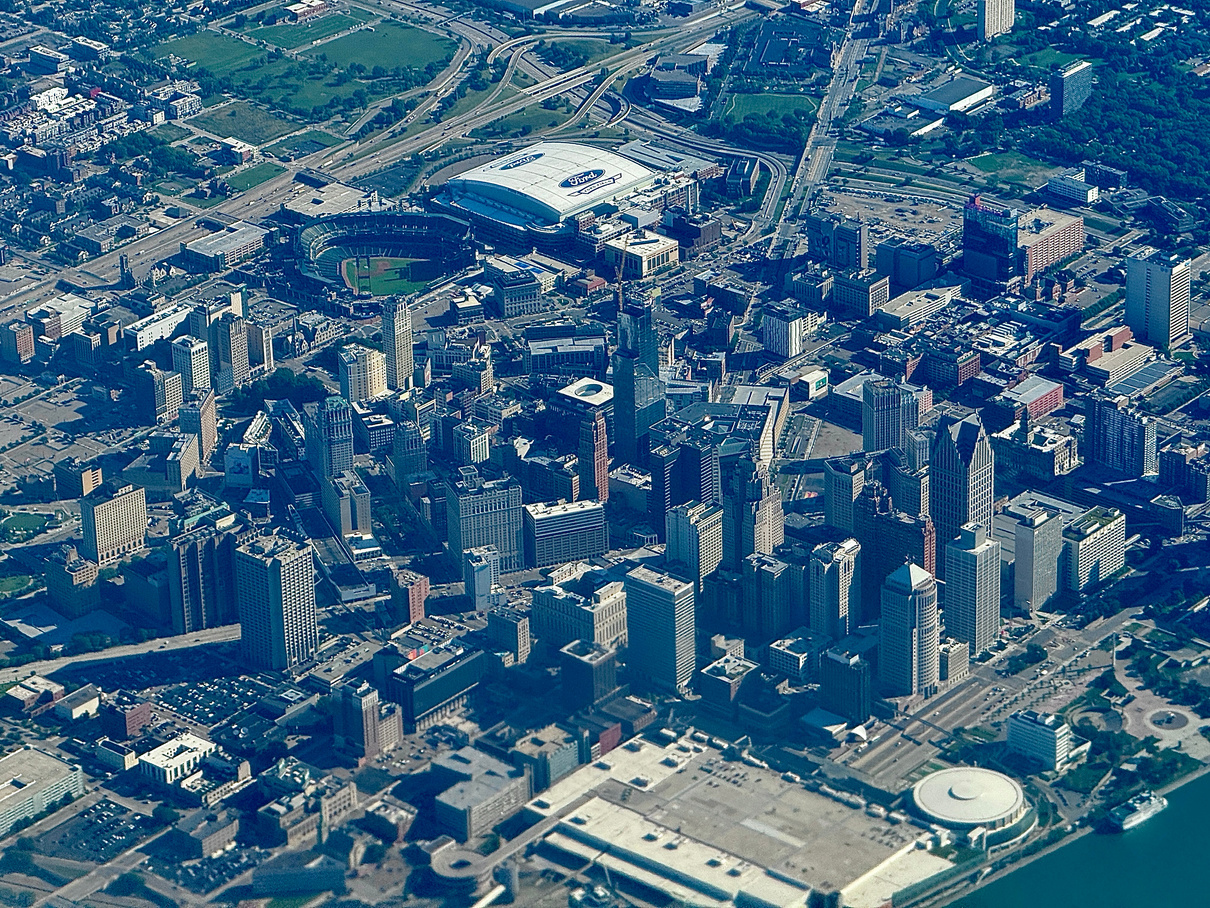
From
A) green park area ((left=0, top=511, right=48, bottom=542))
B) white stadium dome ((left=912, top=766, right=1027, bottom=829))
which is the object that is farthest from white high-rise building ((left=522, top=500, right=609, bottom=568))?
white stadium dome ((left=912, top=766, right=1027, bottom=829))

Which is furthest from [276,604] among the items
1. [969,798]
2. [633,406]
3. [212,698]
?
[969,798]

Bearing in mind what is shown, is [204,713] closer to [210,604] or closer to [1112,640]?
[210,604]

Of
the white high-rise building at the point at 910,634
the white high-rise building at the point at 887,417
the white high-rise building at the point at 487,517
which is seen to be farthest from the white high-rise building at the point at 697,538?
the white high-rise building at the point at 887,417

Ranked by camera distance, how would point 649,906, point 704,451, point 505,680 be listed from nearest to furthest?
point 649,906, point 505,680, point 704,451

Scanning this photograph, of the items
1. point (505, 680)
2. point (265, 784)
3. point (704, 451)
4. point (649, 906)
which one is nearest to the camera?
point (649, 906)

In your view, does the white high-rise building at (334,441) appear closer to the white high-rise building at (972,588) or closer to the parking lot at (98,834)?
the parking lot at (98,834)

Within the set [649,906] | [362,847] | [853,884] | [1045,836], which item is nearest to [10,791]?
[362,847]

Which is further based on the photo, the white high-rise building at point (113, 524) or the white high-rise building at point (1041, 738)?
the white high-rise building at point (113, 524)
